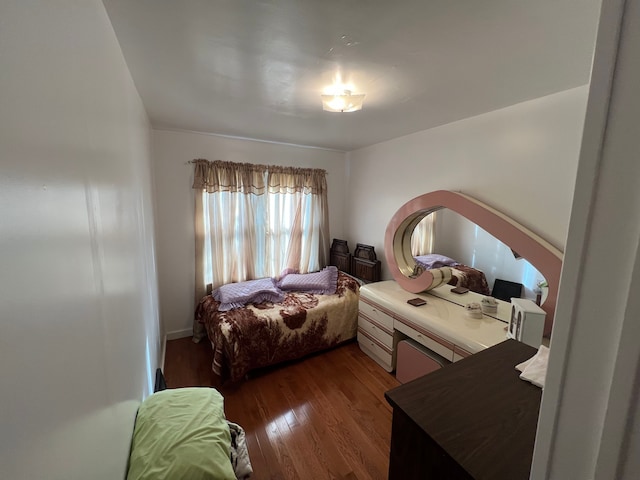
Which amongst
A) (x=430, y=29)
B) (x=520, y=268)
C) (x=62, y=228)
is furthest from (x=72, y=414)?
(x=520, y=268)

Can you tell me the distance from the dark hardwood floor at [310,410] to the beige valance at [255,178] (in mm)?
1840

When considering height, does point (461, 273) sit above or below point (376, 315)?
above


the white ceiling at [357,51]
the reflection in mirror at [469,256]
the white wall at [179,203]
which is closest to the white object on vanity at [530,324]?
the reflection in mirror at [469,256]

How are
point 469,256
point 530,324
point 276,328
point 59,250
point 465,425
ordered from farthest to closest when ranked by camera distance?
point 276,328 < point 469,256 < point 530,324 < point 465,425 < point 59,250

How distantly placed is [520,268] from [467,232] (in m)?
0.48

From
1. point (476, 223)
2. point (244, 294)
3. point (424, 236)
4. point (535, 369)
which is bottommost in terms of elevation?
point (244, 294)

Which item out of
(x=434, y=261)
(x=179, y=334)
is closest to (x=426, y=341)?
(x=434, y=261)

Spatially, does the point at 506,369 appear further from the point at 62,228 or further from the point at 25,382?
the point at 62,228

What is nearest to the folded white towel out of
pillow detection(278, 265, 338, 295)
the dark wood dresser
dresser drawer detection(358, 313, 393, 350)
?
the dark wood dresser

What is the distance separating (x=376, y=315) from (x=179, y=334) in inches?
89.5

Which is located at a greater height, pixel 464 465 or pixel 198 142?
pixel 198 142

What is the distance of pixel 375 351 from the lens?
260 cm

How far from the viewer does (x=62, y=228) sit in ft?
1.83

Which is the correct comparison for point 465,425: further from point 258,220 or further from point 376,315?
point 258,220
